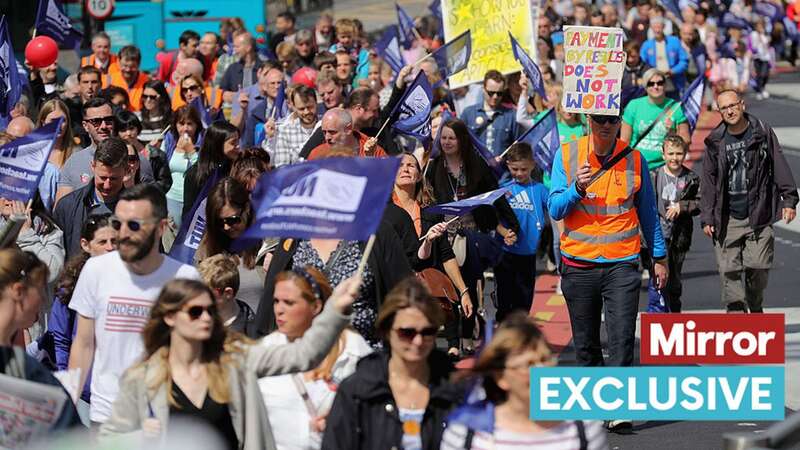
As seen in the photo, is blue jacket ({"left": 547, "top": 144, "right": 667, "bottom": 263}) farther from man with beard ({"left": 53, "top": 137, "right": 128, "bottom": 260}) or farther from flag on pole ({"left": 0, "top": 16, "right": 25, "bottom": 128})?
flag on pole ({"left": 0, "top": 16, "right": 25, "bottom": 128})

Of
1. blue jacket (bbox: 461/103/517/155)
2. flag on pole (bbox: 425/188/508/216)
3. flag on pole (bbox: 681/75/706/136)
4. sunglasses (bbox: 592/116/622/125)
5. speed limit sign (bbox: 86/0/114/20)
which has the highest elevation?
speed limit sign (bbox: 86/0/114/20)

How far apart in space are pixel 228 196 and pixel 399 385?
2.71 metres

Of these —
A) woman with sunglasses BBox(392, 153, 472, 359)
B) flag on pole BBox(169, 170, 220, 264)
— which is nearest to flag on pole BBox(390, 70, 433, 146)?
woman with sunglasses BBox(392, 153, 472, 359)

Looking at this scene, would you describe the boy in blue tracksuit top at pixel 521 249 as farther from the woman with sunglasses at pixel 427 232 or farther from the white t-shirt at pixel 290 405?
the white t-shirt at pixel 290 405

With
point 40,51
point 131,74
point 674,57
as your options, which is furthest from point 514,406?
point 674,57

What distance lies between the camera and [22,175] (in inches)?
345

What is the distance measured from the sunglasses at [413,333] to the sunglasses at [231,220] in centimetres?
269

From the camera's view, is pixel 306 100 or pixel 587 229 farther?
pixel 306 100

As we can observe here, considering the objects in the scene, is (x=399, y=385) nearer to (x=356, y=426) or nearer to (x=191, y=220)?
(x=356, y=426)

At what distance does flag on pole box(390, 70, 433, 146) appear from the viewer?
13.3 meters

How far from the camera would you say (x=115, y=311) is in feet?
23.5

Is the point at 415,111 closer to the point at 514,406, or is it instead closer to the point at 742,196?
the point at 742,196

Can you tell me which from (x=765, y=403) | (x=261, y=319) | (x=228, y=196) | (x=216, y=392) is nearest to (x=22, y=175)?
(x=228, y=196)

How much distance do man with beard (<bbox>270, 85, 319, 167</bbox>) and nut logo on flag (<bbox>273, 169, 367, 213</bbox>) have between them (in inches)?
283
